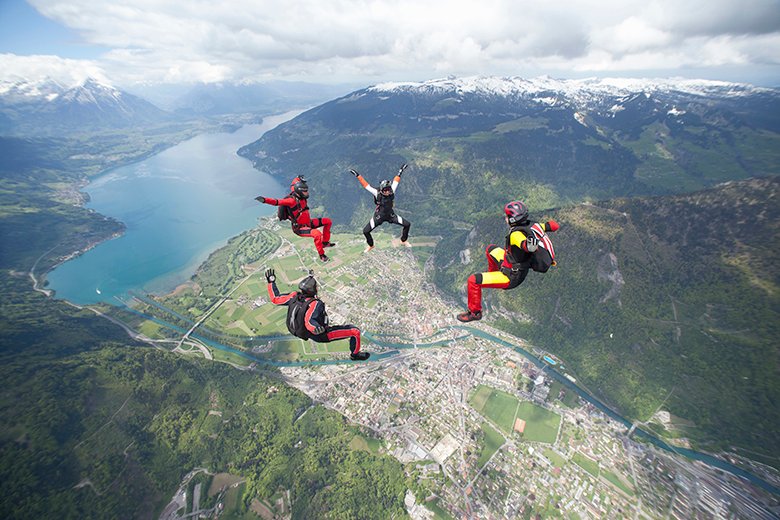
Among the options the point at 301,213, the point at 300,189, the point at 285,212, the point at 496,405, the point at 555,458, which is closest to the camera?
the point at 300,189

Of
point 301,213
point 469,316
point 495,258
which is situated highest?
point 301,213

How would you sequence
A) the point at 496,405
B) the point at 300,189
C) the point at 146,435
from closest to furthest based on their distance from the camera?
1. the point at 300,189
2. the point at 146,435
3. the point at 496,405

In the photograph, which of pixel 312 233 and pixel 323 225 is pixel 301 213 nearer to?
pixel 312 233

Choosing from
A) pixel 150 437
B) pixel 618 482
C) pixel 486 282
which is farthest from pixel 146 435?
pixel 618 482

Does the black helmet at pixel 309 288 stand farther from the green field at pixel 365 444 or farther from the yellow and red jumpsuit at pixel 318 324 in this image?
the green field at pixel 365 444

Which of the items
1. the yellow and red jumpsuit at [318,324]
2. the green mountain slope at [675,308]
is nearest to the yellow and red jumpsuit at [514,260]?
the yellow and red jumpsuit at [318,324]

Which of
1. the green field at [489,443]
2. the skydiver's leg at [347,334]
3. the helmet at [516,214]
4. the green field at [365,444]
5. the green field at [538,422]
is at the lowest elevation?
the green field at [538,422]

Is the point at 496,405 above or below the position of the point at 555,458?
above
